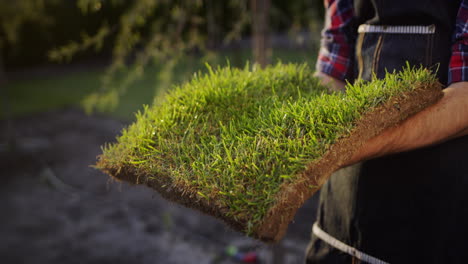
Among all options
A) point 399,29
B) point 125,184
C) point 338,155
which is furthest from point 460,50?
point 125,184

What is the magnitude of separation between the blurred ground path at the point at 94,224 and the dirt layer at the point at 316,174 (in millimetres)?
2139

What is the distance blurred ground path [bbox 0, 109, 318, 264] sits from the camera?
454cm

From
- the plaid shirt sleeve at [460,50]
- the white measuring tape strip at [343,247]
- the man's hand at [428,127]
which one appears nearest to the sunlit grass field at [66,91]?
the white measuring tape strip at [343,247]

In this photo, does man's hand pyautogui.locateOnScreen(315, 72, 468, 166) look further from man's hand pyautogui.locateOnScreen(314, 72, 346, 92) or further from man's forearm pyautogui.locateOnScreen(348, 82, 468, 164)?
man's hand pyautogui.locateOnScreen(314, 72, 346, 92)

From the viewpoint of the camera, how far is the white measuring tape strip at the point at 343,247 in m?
1.44

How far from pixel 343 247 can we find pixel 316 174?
63cm

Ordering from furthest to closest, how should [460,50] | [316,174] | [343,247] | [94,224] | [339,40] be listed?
[94,224] < [339,40] < [343,247] < [460,50] < [316,174]

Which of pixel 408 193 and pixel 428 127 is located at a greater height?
pixel 428 127

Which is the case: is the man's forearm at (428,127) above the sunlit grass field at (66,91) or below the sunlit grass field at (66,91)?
above

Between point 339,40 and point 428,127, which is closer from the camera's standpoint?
point 428,127

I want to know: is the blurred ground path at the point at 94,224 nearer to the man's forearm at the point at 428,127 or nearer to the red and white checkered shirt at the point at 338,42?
the red and white checkered shirt at the point at 338,42

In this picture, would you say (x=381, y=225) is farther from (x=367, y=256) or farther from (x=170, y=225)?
(x=170, y=225)

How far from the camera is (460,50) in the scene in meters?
1.26

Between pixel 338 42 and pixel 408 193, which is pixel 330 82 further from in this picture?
pixel 408 193
